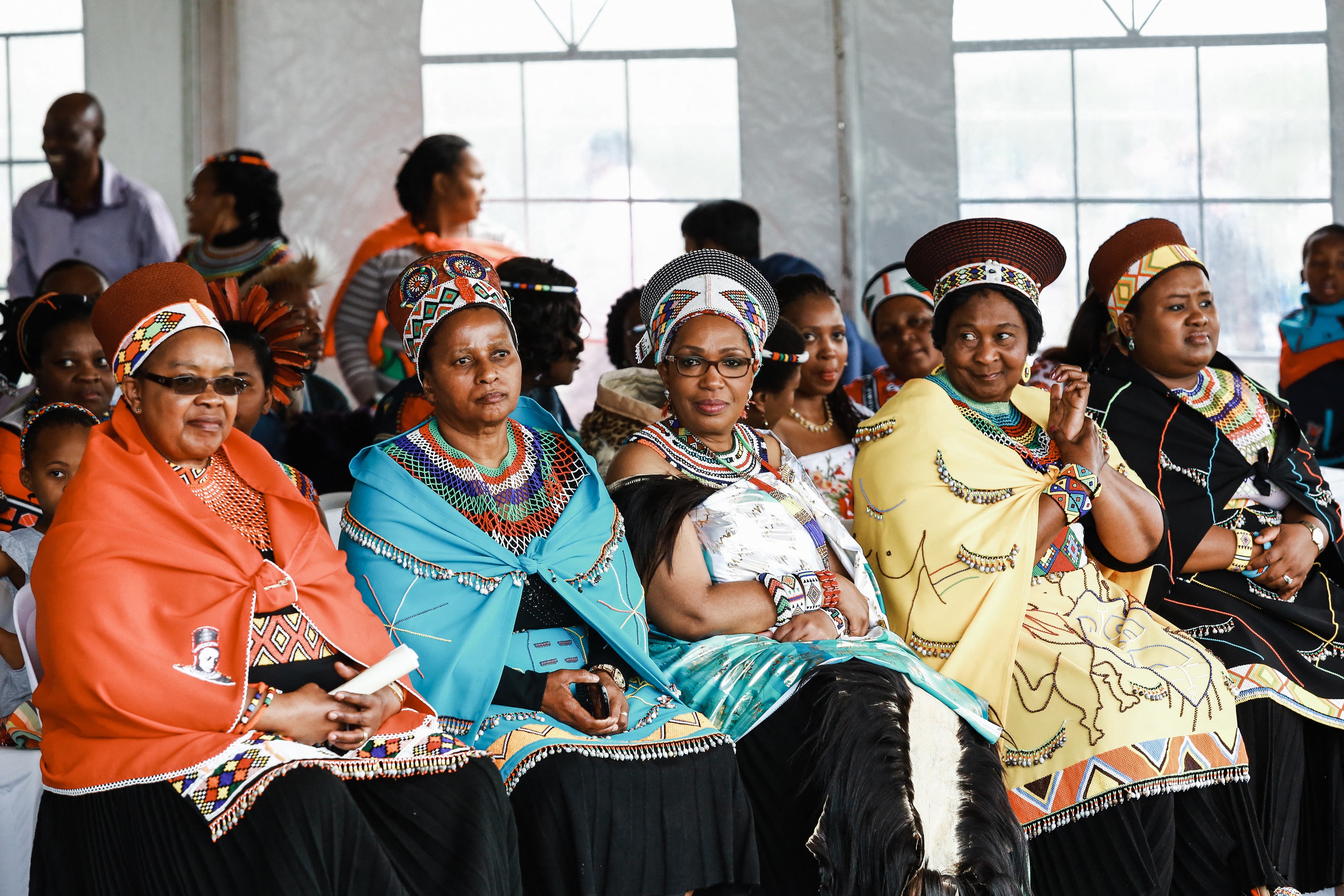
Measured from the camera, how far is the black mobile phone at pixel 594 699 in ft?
10.0

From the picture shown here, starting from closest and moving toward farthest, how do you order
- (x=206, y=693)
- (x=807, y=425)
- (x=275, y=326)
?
(x=206, y=693) < (x=275, y=326) < (x=807, y=425)

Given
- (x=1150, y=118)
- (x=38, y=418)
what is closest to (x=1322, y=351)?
(x=1150, y=118)

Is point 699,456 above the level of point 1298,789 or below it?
above

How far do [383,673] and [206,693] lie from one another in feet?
1.11

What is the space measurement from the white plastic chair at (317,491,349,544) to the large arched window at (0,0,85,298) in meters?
3.44

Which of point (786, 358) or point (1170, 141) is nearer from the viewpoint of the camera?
point (786, 358)

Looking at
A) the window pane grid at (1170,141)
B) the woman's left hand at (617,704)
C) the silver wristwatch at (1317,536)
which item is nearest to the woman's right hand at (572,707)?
the woman's left hand at (617,704)

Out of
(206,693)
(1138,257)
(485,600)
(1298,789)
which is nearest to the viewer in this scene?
(206,693)

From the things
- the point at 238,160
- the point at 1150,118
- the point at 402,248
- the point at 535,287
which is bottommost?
the point at 535,287

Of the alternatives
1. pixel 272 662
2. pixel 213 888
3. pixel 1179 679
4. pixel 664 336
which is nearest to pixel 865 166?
pixel 664 336

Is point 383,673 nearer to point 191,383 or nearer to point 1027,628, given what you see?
point 191,383

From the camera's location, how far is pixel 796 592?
3516 mm

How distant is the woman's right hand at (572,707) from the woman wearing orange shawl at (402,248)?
2.77 metres

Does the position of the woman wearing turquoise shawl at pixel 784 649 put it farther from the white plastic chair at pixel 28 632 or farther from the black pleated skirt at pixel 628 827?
the white plastic chair at pixel 28 632
